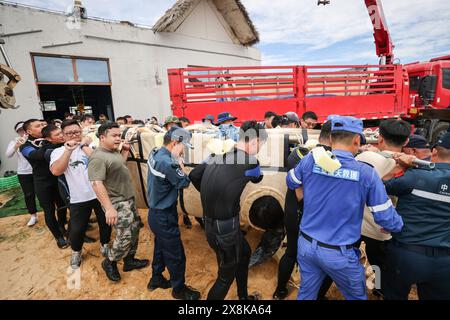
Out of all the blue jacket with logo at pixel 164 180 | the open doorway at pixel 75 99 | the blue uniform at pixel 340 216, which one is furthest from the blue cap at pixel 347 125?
the open doorway at pixel 75 99

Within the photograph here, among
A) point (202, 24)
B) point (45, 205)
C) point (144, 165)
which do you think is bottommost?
point (45, 205)

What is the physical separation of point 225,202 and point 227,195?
0.20 ft

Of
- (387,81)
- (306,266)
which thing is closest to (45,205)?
(306,266)

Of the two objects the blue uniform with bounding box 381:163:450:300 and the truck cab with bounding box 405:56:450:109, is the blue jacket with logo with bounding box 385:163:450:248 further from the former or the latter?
the truck cab with bounding box 405:56:450:109

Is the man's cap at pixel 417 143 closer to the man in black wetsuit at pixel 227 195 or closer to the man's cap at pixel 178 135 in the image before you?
the man in black wetsuit at pixel 227 195

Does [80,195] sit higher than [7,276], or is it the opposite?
[80,195]

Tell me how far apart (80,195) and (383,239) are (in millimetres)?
3108

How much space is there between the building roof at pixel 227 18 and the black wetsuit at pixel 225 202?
832 centimetres

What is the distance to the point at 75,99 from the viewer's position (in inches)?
415

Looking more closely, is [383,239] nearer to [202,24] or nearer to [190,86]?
[190,86]

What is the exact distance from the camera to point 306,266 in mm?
1795

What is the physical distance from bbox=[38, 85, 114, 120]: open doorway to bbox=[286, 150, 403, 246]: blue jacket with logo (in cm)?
817

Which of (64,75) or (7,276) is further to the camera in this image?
(64,75)

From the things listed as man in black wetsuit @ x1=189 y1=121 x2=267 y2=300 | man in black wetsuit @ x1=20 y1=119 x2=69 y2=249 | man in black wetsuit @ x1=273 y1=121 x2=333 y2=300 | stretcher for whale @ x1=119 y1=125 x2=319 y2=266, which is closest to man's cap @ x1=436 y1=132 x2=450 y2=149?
man in black wetsuit @ x1=273 y1=121 x2=333 y2=300
